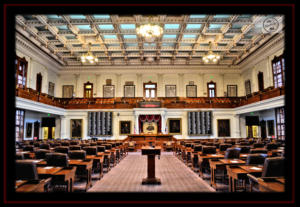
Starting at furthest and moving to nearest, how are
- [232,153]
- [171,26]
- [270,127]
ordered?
1. [270,127]
2. [171,26]
3. [232,153]

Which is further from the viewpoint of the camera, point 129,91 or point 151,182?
point 129,91

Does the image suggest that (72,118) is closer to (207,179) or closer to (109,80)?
(109,80)

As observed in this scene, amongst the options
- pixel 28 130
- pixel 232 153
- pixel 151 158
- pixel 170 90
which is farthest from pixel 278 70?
pixel 28 130

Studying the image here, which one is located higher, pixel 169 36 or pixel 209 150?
pixel 169 36

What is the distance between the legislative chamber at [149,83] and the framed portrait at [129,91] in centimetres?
10

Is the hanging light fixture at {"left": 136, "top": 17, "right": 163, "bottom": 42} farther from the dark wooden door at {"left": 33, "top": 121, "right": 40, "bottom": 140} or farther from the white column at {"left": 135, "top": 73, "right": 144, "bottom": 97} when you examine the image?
the dark wooden door at {"left": 33, "top": 121, "right": 40, "bottom": 140}

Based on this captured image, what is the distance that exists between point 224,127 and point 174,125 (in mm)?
4633

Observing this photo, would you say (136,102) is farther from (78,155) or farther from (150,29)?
(78,155)

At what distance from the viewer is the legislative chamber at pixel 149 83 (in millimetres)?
12609

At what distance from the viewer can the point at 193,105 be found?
1958 centimetres

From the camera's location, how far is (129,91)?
2166 cm

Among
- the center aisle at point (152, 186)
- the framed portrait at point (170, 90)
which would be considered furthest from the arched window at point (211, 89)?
the center aisle at point (152, 186)

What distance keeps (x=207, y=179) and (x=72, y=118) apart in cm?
1591
